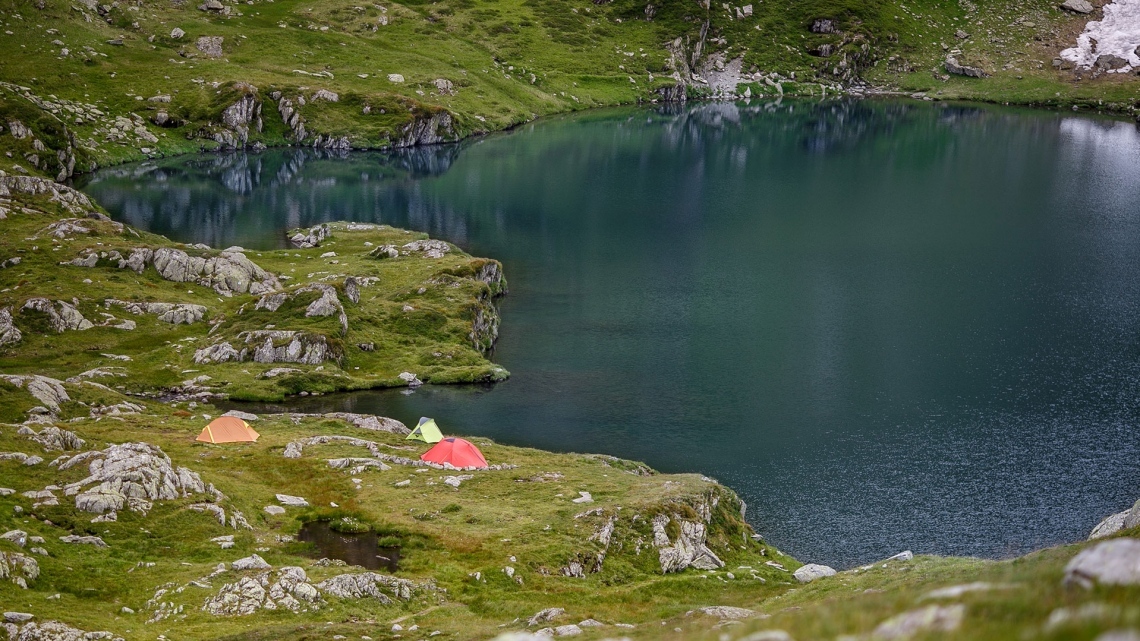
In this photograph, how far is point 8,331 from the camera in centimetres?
8550

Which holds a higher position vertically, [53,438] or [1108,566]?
[1108,566]

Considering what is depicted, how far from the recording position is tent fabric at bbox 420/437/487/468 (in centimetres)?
6162

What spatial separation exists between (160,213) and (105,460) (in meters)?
121

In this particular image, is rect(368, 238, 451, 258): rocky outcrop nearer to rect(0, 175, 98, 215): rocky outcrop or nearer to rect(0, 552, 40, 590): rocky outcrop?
rect(0, 175, 98, 215): rocky outcrop

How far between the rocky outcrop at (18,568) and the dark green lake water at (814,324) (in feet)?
144

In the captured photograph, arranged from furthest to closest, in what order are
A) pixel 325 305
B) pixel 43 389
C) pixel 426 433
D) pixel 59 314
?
1. pixel 325 305
2. pixel 59 314
3. pixel 426 433
4. pixel 43 389

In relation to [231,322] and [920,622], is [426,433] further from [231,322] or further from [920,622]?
[920,622]

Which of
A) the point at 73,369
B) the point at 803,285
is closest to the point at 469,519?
the point at 73,369

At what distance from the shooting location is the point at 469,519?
164 feet

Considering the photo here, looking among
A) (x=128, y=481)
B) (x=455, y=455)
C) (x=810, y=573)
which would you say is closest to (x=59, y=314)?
(x=455, y=455)

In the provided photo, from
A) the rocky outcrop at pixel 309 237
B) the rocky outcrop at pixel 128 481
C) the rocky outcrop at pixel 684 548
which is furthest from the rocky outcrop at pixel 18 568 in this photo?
the rocky outcrop at pixel 309 237

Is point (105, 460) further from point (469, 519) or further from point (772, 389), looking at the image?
point (772, 389)

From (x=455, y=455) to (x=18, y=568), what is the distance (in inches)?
1213

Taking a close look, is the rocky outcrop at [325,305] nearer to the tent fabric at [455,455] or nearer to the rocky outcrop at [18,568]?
the tent fabric at [455,455]
